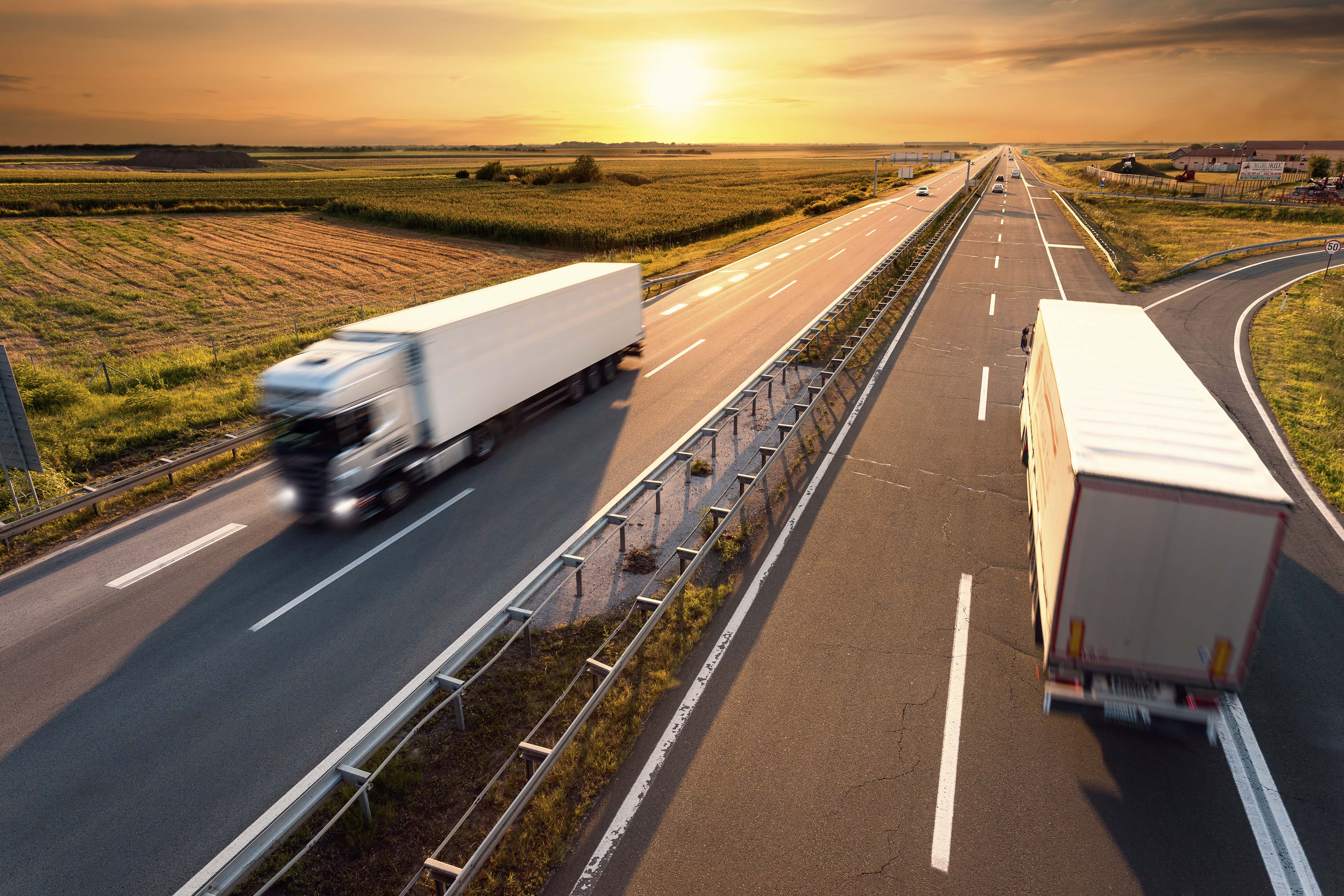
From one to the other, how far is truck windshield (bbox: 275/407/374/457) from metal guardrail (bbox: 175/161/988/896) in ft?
12.2

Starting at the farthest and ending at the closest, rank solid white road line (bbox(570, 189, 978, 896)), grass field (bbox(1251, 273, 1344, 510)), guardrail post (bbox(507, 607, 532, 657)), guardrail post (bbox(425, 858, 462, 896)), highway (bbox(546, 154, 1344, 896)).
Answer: grass field (bbox(1251, 273, 1344, 510))
guardrail post (bbox(507, 607, 532, 657))
solid white road line (bbox(570, 189, 978, 896))
highway (bbox(546, 154, 1344, 896))
guardrail post (bbox(425, 858, 462, 896))

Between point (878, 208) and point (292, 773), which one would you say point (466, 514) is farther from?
point (878, 208)

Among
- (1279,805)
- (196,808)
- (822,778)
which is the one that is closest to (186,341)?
(196,808)

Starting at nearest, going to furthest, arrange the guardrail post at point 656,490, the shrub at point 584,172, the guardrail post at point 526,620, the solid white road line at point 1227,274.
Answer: the guardrail post at point 526,620 < the guardrail post at point 656,490 < the solid white road line at point 1227,274 < the shrub at point 584,172

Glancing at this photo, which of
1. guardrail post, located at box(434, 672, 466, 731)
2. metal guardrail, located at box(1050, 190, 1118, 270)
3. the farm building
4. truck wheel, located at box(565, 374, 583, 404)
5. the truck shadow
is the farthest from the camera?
the farm building

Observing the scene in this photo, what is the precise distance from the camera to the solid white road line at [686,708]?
5.86 meters

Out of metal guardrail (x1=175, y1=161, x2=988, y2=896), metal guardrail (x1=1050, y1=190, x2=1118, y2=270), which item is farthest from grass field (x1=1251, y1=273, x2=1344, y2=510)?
metal guardrail (x1=175, y1=161, x2=988, y2=896)

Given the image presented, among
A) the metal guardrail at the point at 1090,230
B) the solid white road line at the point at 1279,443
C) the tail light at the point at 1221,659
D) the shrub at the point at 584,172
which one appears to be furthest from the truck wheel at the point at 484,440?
the shrub at the point at 584,172

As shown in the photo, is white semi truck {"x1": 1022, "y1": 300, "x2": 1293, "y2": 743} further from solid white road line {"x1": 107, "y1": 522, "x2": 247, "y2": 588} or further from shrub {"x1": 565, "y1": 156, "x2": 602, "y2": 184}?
shrub {"x1": 565, "y1": 156, "x2": 602, "y2": 184}

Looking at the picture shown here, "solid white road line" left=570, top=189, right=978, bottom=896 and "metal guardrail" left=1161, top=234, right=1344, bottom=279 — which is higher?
"metal guardrail" left=1161, top=234, right=1344, bottom=279

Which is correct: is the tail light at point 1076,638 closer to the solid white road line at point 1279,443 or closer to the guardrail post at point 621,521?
the guardrail post at point 621,521

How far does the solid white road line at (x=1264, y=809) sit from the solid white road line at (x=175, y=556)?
13698 millimetres

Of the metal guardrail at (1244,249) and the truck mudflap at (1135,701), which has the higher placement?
→ the metal guardrail at (1244,249)

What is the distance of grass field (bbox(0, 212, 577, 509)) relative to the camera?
53.0 feet
